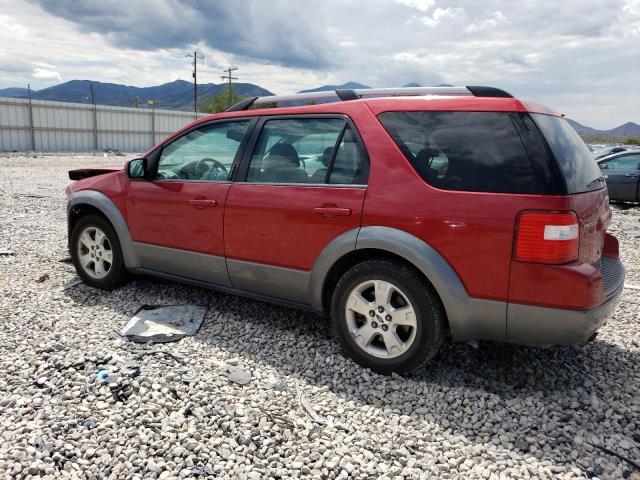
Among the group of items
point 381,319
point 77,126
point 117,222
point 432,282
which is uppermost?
point 77,126

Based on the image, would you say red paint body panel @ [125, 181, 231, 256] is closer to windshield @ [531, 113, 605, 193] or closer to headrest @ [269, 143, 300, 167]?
headrest @ [269, 143, 300, 167]

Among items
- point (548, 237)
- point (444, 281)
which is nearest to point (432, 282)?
point (444, 281)

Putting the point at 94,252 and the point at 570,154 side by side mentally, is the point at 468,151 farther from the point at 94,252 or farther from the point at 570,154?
the point at 94,252

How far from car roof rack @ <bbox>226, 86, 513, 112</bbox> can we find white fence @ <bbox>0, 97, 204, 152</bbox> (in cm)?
2892

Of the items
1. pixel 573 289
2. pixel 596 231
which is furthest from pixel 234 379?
pixel 596 231

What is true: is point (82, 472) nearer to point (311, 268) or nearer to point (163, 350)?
point (163, 350)

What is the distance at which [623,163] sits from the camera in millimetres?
12773

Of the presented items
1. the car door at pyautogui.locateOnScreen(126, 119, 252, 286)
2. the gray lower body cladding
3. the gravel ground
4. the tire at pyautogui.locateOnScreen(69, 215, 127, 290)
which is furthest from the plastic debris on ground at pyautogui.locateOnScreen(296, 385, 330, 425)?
the tire at pyautogui.locateOnScreen(69, 215, 127, 290)

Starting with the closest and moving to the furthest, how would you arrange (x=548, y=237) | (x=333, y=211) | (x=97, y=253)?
(x=548, y=237)
(x=333, y=211)
(x=97, y=253)

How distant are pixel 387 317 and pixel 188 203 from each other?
6.33 ft

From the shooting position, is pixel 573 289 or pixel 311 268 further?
pixel 311 268

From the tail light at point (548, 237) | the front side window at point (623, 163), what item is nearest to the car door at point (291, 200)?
the tail light at point (548, 237)

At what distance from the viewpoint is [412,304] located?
3156mm

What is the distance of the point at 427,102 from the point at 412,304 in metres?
1.30
